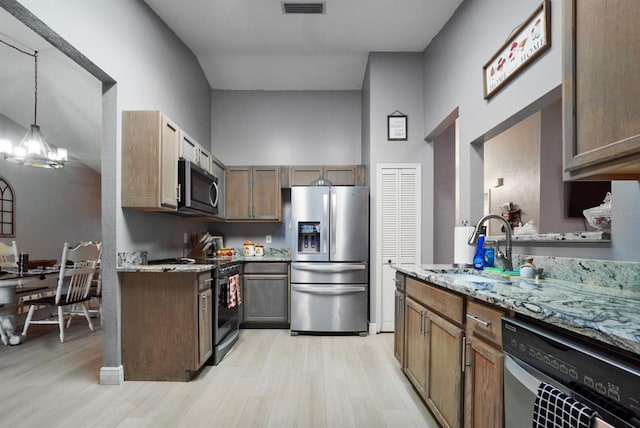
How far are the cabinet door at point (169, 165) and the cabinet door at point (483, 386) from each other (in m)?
2.33

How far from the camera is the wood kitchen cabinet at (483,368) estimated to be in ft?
4.07

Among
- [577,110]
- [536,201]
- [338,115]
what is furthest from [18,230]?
[536,201]

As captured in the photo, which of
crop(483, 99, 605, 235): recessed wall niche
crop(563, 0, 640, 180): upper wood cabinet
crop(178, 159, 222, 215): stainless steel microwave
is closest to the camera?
crop(563, 0, 640, 180): upper wood cabinet

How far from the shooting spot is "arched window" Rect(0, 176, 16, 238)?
5090 millimetres

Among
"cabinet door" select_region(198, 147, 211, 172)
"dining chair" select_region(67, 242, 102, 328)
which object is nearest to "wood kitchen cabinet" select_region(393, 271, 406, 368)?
"cabinet door" select_region(198, 147, 211, 172)

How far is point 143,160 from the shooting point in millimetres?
2527

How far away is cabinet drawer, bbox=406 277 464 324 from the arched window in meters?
6.20

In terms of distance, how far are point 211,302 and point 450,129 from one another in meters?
3.74

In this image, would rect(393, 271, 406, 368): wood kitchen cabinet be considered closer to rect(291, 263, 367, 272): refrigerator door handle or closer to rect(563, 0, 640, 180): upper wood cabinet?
rect(291, 263, 367, 272): refrigerator door handle

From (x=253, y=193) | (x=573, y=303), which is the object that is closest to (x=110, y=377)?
(x=253, y=193)

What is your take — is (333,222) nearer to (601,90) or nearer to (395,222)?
(395,222)

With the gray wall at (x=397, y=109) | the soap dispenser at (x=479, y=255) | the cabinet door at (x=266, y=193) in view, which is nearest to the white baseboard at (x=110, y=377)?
the cabinet door at (x=266, y=193)

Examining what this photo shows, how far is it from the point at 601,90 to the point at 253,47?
340cm

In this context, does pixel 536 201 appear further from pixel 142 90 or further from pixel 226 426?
pixel 142 90
